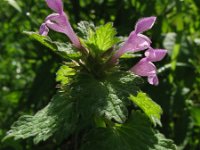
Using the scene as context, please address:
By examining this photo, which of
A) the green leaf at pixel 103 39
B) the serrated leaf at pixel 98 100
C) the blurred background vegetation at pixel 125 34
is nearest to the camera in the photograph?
the serrated leaf at pixel 98 100

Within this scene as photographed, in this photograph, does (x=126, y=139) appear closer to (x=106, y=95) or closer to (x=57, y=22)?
(x=106, y=95)

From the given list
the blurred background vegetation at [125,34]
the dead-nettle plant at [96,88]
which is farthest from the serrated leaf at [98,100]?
the blurred background vegetation at [125,34]

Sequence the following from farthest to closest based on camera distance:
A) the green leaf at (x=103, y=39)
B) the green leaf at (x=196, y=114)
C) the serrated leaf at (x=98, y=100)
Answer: the green leaf at (x=196, y=114), the green leaf at (x=103, y=39), the serrated leaf at (x=98, y=100)

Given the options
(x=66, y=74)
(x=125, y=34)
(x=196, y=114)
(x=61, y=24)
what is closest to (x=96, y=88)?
(x=66, y=74)

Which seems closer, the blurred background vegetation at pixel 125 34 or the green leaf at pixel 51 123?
the green leaf at pixel 51 123

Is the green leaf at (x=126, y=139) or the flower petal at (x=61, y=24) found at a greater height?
the flower petal at (x=61, y=24)

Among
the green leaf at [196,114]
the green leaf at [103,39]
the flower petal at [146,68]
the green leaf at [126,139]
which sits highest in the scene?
the green leaf at [196,114]

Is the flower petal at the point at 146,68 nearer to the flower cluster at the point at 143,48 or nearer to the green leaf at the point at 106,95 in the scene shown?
the flower cluster at the point at 143,48
